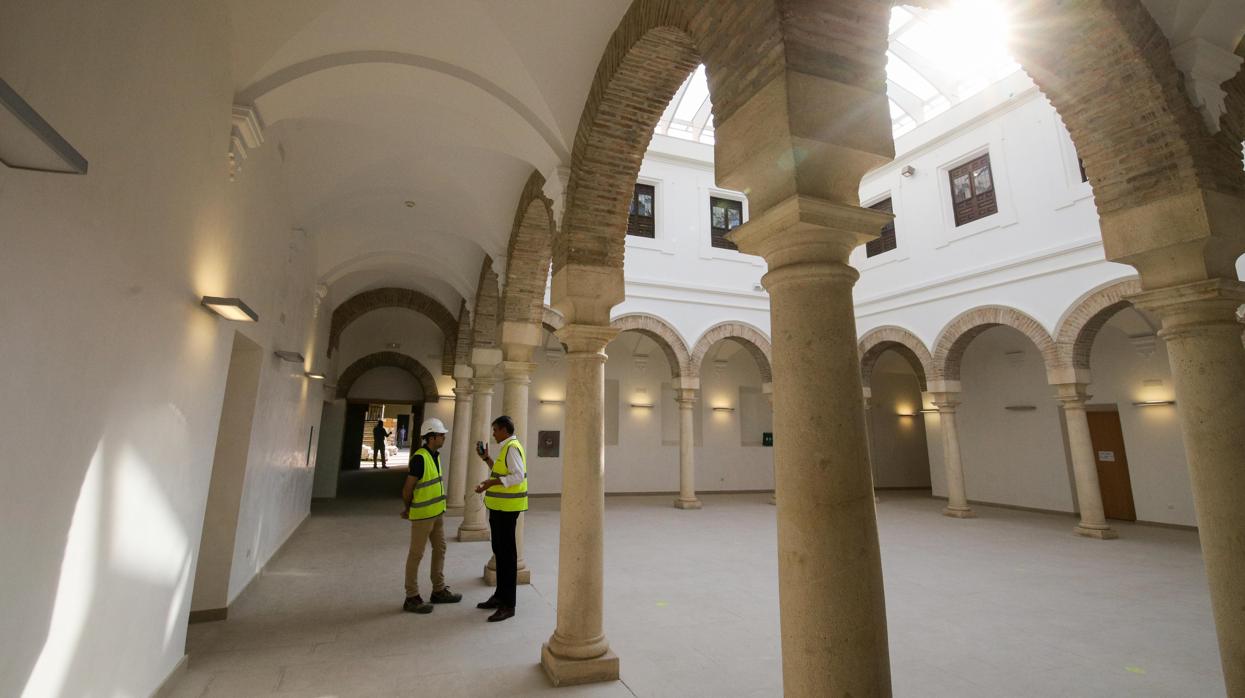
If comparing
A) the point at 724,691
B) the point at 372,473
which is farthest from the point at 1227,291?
the point at 372,473

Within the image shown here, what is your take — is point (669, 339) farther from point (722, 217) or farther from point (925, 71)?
point (925, 71)

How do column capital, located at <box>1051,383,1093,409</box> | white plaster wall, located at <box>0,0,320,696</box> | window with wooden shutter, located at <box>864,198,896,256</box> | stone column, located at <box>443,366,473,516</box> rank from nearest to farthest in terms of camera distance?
white plaster wall, located at <box>0,0,320,696</box> → stone column, located at <box>443,366,473,516</box> → column capital, located at <box>1051,383,1093,409</box> → window with wooden shutter, located at <box>864,198,896,256</box>

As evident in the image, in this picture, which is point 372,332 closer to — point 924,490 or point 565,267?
point 565,267

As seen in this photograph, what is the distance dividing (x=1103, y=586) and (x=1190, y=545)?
420cm

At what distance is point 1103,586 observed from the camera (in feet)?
20.2

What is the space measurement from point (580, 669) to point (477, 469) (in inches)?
171

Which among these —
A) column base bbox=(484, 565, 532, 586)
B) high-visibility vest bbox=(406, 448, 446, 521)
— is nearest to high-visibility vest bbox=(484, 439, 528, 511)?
high-visibility vest bbox=(406, 448, 446, 521)


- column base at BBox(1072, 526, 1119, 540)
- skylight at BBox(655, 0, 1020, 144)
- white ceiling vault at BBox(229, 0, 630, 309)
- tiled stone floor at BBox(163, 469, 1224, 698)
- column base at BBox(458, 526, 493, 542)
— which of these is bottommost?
tiled stone floor at BBox(163, 469, 1224, 698)

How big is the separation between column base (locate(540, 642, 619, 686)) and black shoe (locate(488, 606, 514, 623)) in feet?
3.56

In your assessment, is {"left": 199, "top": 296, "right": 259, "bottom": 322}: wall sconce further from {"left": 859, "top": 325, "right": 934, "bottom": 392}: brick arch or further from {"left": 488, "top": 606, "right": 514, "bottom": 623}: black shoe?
{"left": 859, "top": 325, "right": 934, "bottom": 392}: brick arch

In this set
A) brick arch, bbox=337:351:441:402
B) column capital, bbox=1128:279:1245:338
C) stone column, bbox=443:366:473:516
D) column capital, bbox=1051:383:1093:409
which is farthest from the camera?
brick arch, bbox=337:351:441:402

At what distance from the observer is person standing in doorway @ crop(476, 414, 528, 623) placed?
15.2 feet

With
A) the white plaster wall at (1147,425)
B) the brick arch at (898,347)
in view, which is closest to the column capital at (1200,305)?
the brick arch at (898,347)

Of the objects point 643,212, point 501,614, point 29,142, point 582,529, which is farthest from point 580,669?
point 643,212
